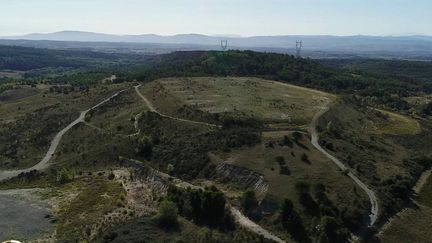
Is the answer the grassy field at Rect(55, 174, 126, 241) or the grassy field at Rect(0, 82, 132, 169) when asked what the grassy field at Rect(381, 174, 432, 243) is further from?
the grassy field at Rect(0, 82, 132, 169)

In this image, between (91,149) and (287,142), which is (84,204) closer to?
(91,149)

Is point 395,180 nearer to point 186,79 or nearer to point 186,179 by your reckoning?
point 186,179

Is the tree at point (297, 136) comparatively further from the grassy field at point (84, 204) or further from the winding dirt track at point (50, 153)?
the winding dirt track at point (50, 153)

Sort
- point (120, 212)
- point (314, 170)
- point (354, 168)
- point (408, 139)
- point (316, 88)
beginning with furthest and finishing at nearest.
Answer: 1. point (316, 88)
2. point (408, 139)
3. point (354, 168)
4. point (314, 170)
5. point (120, 212)

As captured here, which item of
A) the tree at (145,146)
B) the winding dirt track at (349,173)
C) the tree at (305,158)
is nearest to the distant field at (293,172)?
the tree at (305,158)

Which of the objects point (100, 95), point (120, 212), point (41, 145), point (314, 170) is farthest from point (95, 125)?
point (314, 170)

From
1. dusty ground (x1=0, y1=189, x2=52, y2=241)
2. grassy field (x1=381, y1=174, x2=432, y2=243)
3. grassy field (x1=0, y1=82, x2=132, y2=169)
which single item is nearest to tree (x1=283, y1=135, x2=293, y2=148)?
grassy field (x1=381, y1=174, x2=432, y2=243)

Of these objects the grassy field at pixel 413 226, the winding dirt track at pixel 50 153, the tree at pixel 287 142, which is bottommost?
the winding dirt track at pixel 50 153
